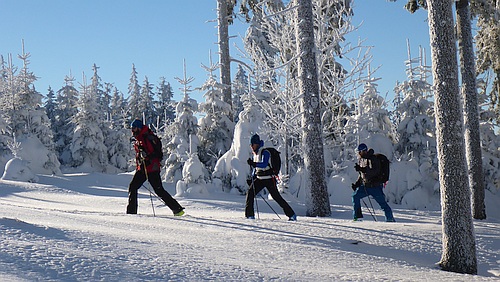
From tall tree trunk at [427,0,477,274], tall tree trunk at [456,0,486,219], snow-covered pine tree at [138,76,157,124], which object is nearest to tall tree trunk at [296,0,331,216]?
tall tree trunk at [427,0,477,274]

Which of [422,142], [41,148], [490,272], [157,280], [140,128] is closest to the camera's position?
[157,280]

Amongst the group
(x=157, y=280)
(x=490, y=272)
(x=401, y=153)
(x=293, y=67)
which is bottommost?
(x=490, y=272)

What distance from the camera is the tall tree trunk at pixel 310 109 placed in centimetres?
1130

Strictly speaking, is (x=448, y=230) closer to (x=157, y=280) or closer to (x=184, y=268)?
(x=184, y=268)

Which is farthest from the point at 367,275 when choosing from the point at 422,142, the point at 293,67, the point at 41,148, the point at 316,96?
the point at 41,148

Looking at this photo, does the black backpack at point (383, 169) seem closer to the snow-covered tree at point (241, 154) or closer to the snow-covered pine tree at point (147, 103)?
the snow-covered tree at point (241, 154)

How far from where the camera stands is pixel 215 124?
21.7 meters

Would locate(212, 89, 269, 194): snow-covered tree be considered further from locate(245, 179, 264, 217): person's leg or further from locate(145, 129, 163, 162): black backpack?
locate(145, 129, 163, 162): black backpack

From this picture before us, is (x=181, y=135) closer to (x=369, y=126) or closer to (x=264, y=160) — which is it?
(x=369, y=126)

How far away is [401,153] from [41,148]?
25.9 m

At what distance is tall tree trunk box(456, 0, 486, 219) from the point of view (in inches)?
530

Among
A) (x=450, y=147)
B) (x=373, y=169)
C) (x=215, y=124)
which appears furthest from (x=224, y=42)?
(x=450, y=147)

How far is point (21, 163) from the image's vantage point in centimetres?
2264

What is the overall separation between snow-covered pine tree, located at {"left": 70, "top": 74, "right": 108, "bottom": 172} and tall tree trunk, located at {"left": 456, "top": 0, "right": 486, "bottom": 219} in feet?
115
